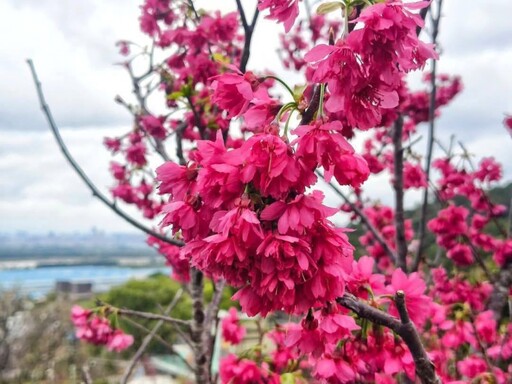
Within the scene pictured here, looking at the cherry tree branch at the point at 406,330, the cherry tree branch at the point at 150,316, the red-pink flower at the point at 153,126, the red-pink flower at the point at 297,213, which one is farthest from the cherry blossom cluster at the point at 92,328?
the red-pink flower at the point at 297,213

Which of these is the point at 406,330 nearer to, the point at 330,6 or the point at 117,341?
the point at 330,6

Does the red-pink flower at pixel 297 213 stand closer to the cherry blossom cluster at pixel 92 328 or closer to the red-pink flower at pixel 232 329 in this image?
the cherry blossom cluster at pixel 92 328

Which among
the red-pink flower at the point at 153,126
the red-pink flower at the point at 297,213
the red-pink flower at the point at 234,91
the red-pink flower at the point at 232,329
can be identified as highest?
the red-pink flower at the point at 153,126

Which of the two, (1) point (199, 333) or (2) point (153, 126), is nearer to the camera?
(1) point (199, 333)

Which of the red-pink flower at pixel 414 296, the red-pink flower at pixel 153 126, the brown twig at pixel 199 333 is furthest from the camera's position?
the red-pink flower at pixel 153 126

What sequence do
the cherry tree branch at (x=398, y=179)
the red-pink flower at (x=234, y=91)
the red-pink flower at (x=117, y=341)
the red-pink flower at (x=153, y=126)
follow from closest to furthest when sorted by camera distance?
the red-pink flower at (x=234, y=91)
the red-pink flower at (x=153, y=126)
the cherry tree branch at (x=398, y=179)
the red-pink flower at (x=117, y=341)

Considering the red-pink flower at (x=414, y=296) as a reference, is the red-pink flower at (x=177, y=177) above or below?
above

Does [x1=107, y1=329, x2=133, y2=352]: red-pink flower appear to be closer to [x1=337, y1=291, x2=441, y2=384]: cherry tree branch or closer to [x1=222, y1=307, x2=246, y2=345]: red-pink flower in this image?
[x1=222, y1=307, x2=246, y2=345]: red-pink flower

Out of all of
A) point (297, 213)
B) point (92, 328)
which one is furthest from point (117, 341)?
point (297, 213)

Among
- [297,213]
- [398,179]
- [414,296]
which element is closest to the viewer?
[297,213]

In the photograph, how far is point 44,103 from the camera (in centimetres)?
200

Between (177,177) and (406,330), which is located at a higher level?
(177,177)

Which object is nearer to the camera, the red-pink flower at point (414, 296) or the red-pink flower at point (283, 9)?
the red-pink flower at point (283, 9)

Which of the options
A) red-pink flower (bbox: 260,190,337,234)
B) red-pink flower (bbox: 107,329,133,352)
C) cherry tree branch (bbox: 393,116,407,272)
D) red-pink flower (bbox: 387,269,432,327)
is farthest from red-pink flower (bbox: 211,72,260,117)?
red-pink flower (bbox: 107,329,133,352)
